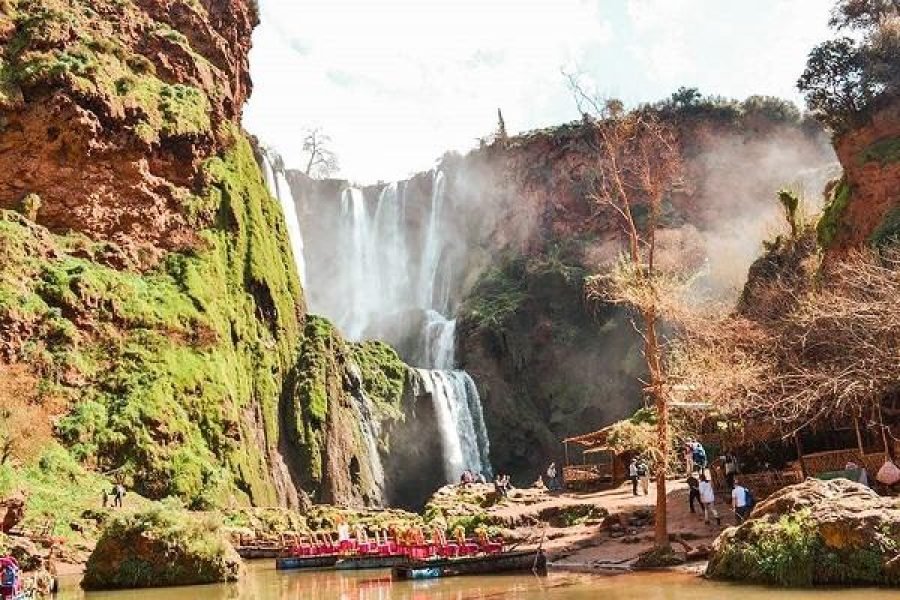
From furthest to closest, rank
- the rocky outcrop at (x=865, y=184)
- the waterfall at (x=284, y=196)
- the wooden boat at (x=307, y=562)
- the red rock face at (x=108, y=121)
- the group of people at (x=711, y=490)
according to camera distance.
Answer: the waterfall at (x=284, y=196) → the red rock face at (x=108, y=121) → the rocky outcrop at (x=865, y=184) → the wooden boat at (x=307, y=562) → the group of people at (x=711, y=490)

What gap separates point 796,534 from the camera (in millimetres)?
15344

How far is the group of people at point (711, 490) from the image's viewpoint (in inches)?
839

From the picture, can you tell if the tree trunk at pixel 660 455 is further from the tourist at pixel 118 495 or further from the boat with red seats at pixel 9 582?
the tourist at pixel 118 495

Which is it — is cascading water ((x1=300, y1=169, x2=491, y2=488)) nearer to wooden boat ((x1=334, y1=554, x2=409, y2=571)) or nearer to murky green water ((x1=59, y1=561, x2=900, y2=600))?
wooden boat ((x1=334, y1=554, x2=409, y2=571))

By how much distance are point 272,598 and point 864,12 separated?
36757 millimetres

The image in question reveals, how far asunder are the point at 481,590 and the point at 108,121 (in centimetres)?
3035

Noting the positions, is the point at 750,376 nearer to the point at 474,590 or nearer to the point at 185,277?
the point at 474,590

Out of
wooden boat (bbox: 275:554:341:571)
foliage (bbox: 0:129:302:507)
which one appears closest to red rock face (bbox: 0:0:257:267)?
foliage (bbox: 0:129:302:507)

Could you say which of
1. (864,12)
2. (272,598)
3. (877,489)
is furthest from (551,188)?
(272,598)

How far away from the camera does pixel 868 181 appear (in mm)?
32969

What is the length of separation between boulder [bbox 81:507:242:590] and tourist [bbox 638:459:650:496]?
16.9m

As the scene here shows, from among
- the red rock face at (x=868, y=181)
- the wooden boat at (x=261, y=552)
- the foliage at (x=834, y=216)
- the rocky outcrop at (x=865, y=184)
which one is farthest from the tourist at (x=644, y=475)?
the wooden boat at (x=261, y=552)

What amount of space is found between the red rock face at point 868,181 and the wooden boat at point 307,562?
23124 millimetres

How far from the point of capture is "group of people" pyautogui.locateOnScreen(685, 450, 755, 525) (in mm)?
21312
